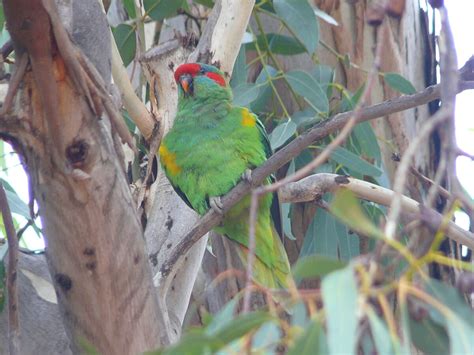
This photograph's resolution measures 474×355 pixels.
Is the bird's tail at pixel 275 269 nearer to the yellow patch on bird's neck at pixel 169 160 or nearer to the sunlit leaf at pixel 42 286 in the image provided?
the yellow patch on bird's neck at pixel 169 160

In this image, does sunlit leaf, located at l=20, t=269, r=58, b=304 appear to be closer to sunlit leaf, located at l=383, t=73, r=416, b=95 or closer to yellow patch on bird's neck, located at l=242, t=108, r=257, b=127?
yellow patch on bird's neck, located at l=242, t=108, r=257, b=127

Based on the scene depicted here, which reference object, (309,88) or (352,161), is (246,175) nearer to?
(352,161)

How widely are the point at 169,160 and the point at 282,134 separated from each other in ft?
1.21

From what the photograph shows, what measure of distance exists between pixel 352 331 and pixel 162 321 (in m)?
0.89

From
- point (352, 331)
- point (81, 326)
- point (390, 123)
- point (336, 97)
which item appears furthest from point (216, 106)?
point (352, 331)

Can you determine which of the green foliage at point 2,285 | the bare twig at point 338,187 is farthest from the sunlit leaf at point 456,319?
the green foliage at point 2,285

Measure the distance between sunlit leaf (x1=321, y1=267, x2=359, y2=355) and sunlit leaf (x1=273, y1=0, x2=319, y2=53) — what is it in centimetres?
194

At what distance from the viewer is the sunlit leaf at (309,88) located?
2695 millimetres

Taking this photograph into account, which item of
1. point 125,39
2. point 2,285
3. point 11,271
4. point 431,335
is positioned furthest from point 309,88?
point 431,335

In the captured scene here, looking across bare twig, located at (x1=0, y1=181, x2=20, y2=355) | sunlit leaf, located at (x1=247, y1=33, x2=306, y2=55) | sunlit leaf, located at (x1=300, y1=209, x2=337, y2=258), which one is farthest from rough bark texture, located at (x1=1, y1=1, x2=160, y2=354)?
sunlit leaf, located at (x1=247, y1=33, x2=306, y2=55)

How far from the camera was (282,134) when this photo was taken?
8.66 ft

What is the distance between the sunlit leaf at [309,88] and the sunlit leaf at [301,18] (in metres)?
0.09

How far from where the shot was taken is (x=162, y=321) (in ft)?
5.30

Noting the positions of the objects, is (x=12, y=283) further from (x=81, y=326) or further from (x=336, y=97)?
(x=336, y=97)
